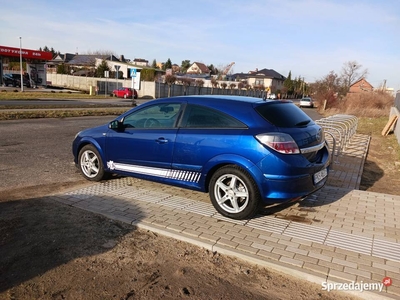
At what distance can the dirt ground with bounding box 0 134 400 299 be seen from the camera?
9.84 ft

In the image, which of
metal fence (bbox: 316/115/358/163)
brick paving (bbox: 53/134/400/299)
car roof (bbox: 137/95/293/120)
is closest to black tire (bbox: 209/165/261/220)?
brick paving (bbox: 53/134/400/299)

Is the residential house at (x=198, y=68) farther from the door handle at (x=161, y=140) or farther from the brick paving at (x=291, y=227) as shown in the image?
the door handle at (x=161, y=140)

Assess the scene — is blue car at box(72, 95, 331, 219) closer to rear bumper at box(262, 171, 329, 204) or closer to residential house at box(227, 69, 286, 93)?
rear bumper at box(262, 171, 329, 204)

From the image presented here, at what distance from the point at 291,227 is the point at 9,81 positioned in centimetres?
4853

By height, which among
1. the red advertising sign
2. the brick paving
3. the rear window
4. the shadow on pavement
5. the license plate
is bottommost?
the shadow on pavement

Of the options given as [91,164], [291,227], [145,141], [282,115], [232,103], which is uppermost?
[232,103]

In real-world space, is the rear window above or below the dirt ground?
above

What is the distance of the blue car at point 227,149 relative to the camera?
432 centimetres

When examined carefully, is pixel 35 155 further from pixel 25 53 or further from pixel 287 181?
pixel 25 53

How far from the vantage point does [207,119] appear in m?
4.89

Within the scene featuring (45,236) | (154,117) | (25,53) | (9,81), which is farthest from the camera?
(9,81)

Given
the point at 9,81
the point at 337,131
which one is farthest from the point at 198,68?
the point at 337,131

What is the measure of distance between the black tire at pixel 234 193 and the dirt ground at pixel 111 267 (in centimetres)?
95

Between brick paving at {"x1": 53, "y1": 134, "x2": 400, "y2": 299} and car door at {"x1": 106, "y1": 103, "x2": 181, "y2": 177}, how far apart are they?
1.49 ft
